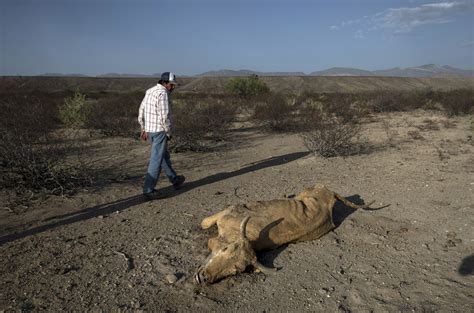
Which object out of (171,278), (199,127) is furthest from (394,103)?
(171,278)

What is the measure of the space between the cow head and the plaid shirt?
2.64 meters

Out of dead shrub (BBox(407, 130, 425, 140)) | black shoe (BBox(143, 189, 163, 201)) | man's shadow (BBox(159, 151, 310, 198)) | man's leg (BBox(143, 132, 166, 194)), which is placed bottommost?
man's shadow (BBox(159, 151, 310, 198))

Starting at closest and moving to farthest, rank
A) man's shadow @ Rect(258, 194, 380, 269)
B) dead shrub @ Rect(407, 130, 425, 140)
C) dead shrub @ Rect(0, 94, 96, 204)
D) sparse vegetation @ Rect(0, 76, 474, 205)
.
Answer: man's shadow @ Rect(258, 194, 380, 269) → dead shrub @ Rect(0, 94, 96, 204) → sparse vegetation @ Rect(0, 76, 474, 205) → dead shrub @ Rect(407, 130, 425, 140)

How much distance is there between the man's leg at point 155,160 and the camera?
557 centimetres

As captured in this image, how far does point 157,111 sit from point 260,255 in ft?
9.08

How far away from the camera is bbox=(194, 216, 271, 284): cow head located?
317 cm

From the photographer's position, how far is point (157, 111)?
5496mm

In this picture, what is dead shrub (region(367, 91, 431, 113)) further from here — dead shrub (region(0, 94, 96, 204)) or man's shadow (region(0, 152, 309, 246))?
dead shrub (region(0, 94, 96, 204))

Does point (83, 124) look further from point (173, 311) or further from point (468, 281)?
point (468, 281)

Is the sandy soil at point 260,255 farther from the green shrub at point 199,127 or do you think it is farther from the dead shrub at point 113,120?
the dead shrub at point 113,120

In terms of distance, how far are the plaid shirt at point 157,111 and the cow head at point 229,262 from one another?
2641 millimetres

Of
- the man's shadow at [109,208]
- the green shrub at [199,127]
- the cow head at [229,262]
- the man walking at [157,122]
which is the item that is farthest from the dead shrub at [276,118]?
the cow head at [229,262]

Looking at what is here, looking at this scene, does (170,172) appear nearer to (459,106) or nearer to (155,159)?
(155,159)

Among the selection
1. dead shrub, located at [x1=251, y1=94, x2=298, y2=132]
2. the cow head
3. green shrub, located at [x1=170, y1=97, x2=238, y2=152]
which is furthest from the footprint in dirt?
dead shrub, located at [x1=251, y1=94, x2=298, y2=132]
